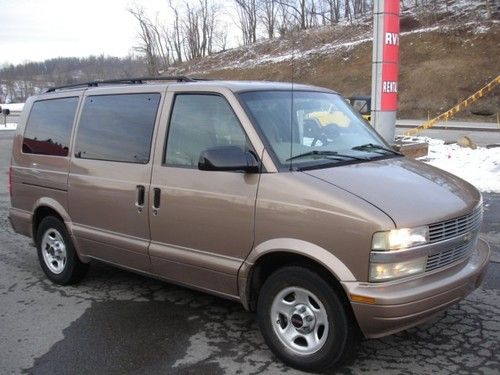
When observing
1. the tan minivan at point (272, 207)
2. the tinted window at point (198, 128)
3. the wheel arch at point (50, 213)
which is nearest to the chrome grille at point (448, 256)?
the tan minivan at point (272, 207)

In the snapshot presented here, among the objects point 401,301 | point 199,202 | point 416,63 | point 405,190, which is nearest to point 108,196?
point 199,202

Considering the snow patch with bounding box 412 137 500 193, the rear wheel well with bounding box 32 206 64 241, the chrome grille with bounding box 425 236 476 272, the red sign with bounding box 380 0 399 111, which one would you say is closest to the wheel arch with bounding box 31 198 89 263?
the rear wheel well with bounding box 32 206 64 241

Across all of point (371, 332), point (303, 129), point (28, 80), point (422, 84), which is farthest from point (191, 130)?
point (28, 80)

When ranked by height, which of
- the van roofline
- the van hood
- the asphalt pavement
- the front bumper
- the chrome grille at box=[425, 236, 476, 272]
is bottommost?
the asphalt pavement

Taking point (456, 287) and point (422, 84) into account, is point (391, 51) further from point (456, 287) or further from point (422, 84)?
point (422, 84)

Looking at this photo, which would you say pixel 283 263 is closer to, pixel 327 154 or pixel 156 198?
pixel 327 154

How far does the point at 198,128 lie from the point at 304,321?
1600mm

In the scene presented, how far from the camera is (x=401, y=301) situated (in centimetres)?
322

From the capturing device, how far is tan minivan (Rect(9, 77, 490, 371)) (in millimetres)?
3314

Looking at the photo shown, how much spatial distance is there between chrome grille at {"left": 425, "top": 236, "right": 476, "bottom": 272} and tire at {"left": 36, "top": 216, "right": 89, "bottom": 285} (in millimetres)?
A: 3304

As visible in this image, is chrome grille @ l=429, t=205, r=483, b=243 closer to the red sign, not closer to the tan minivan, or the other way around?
the tan minivan

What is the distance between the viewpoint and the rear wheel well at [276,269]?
346 centimetres

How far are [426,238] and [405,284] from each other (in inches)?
11.9

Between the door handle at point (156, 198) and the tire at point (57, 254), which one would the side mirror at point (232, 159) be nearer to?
the door handle at point (156, 198)
